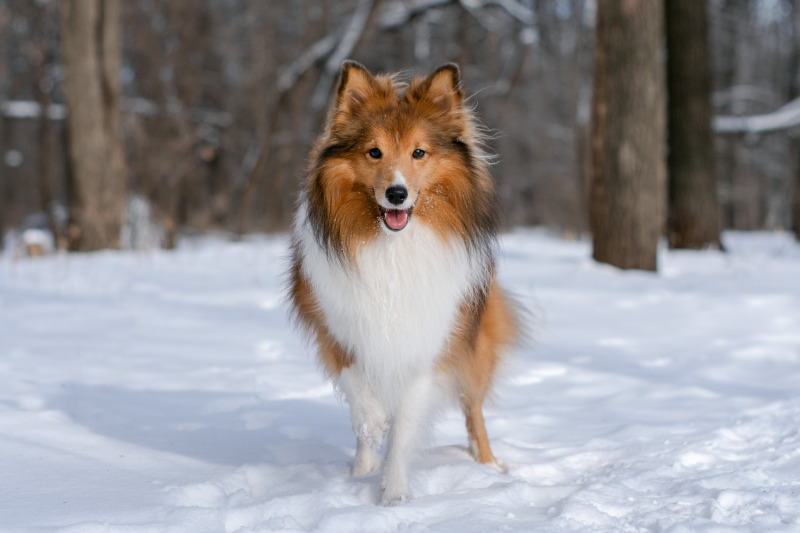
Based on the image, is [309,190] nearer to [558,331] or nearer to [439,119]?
[439,119]

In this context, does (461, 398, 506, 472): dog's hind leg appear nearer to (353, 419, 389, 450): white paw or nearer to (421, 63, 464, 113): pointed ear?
(353, 419, 389, 450): white paw

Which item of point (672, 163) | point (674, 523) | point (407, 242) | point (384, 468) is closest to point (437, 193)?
point (407, 242)

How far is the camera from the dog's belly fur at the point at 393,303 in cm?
292

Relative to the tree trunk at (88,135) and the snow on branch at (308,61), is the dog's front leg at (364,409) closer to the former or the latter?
the tree trunk at (88,135)

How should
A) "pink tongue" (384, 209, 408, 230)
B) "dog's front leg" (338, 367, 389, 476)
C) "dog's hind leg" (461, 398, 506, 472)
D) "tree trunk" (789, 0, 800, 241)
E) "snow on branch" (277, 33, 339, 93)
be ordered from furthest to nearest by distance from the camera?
"tree trunk" (789, 0, 800, 241)
"snow on branch" (277, 33, 339, 93)
"dog's hind leg" (461, 398, 506, 472)
"dog's front leg" (338, 367, 389, 476)
"pink tongue" (384, 209, 408, 230)

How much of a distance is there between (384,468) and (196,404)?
5.10ft

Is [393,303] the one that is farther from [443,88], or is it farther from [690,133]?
[690,133]

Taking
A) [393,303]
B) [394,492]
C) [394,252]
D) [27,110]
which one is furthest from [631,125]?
[27,110]

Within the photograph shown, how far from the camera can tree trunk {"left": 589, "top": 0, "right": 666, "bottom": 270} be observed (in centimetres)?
678

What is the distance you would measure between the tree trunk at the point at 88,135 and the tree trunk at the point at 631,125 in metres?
6.70

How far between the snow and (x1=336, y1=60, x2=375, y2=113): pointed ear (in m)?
1.20

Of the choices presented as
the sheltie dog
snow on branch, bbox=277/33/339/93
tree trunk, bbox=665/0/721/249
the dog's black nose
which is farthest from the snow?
snow on branch, bbox=277/33/339/93

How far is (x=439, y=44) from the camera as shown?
20.9 m

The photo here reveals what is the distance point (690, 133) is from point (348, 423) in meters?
7.37
